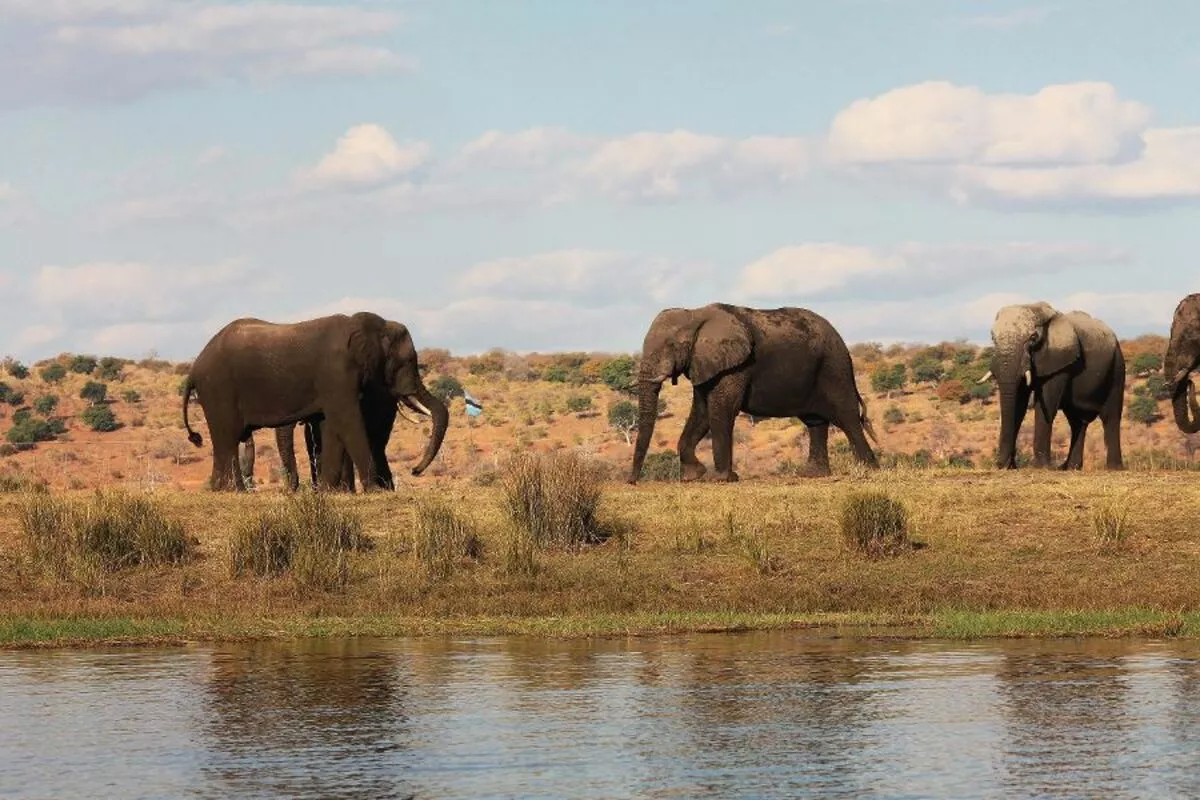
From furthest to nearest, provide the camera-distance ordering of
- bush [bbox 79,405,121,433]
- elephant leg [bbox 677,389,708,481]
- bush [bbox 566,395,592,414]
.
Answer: bush [bbox 566,395,592,414]
bush [bbox 79,405,121,433]
elephant leg [bbox 677,389,708,481]

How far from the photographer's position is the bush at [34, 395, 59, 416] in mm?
69062

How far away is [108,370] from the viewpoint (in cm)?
7819

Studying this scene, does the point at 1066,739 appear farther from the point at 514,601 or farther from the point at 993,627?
the point at 514,601

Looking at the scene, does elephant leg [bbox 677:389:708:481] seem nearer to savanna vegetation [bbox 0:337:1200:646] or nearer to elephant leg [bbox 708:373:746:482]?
elephant leg [bbox 708:373:746:482]

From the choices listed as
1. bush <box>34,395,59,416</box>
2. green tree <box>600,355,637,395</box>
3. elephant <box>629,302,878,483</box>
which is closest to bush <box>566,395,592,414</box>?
green tree <box>600,355,637,395</box>

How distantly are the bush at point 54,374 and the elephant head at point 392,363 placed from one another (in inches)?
1796

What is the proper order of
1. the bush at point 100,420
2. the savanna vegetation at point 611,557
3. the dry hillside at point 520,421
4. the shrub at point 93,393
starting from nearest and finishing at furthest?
the savanna vegetation at point 611,557, the dry hillside at point 520,421, the bush at point 100,420, the shrub at point 93,393

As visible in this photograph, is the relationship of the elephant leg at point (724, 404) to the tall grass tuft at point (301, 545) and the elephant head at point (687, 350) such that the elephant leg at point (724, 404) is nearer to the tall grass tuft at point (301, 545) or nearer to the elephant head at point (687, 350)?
the elephant head at point (687, 350)

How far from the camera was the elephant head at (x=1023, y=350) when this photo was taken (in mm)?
34938

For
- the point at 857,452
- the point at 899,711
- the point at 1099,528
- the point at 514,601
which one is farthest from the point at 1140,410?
the point at 899,711

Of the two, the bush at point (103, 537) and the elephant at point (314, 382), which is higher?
the elephant at point (314, 382)

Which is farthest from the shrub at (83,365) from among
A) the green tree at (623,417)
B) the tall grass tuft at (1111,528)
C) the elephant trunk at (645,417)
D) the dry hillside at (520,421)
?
the tall grass tuft at (1111,528)

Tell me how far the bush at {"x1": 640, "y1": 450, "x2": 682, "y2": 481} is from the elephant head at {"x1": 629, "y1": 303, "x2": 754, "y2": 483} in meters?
12.6

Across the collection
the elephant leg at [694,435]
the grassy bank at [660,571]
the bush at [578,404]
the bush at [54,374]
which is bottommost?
the grassy bank at [660,571]
